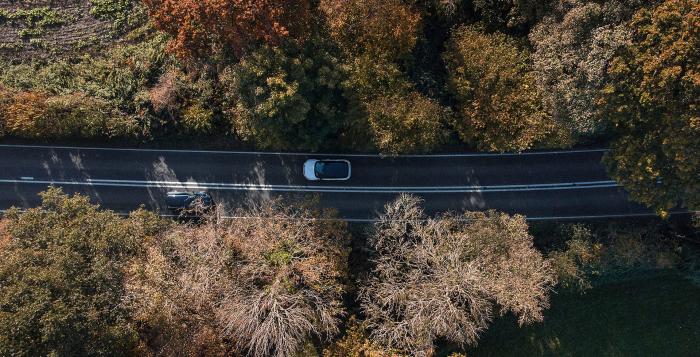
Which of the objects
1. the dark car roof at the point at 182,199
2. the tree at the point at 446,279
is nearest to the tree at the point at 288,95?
the dark car roof at the point at 182,199

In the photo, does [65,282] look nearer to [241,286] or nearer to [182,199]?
[241,286]

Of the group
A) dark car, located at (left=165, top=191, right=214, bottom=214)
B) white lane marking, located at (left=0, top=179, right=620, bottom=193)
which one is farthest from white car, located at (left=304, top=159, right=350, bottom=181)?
dark car, located at (left=165, top=191, right=214, bottom=214)

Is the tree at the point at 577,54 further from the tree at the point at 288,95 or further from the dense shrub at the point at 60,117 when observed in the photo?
the dense shrub at the point at 60,117

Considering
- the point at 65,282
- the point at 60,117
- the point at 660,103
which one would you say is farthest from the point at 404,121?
the point at 60,117

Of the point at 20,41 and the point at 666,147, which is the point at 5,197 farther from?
the point at 666,147

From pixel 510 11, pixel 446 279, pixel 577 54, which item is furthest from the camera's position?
pixel 510 11

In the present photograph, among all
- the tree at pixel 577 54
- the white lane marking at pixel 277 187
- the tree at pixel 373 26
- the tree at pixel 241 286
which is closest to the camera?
the tree at pixel 577 54

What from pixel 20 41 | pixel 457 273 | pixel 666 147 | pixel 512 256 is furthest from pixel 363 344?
pixel 20 41
